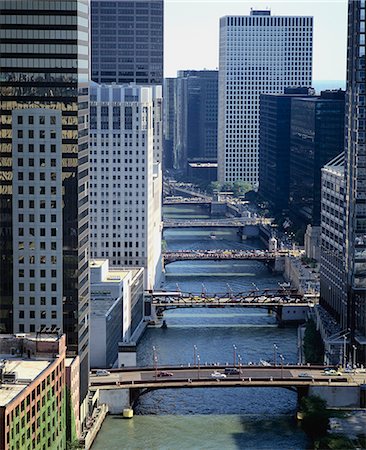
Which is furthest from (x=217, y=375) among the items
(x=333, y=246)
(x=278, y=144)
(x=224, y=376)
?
(x=278, y=144)

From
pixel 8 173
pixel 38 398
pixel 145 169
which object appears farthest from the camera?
pixel 145 169

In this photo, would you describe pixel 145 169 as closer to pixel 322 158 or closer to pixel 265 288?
pixel 265 288

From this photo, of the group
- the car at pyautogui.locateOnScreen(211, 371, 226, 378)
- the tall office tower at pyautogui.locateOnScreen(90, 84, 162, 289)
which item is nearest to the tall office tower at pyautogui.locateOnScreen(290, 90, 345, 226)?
the tall office tower at pyautogui.locateOnScreen(90, 84, 162, 289)

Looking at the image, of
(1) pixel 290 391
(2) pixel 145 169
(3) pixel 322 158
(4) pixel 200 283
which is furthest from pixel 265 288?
(1) pixel 290 391

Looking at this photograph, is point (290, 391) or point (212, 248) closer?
point (290, 391)

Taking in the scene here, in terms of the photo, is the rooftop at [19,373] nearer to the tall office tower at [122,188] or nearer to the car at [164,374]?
the car at [164,374]

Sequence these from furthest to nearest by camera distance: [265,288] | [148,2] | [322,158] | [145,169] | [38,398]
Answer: [148,2]
[322,158]
[265,288]
[145,169]
[38,398]
